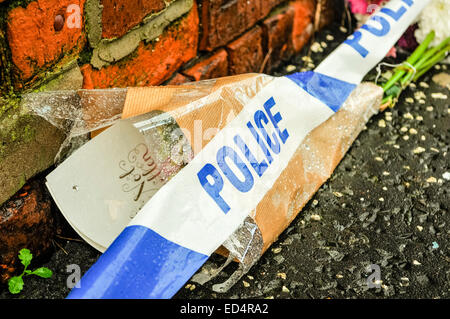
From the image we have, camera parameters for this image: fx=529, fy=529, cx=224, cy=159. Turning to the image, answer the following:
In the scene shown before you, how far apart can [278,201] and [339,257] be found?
221 mm

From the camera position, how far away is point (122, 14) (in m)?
1.38

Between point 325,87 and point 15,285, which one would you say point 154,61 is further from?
point 15,285

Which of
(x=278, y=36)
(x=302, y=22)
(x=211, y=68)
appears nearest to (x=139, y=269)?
(x=211, y=68)

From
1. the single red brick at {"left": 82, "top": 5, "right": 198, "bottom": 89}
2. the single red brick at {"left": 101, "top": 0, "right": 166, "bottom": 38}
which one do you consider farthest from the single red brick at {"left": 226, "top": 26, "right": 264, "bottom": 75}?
the single red brick at {"left": 101, "top": 0, "right": 166, "bottom": 38}

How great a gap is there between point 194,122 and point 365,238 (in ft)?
1.92

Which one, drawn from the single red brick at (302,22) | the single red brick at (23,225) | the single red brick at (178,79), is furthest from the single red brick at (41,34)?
the single red brick at (302,22)

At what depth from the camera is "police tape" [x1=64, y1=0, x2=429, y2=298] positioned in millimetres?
1145

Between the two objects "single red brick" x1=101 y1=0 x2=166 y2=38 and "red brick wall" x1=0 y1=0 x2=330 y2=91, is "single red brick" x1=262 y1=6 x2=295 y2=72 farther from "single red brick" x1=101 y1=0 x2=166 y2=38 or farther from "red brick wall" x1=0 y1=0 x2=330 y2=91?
"single red brick" x1=101 y1=0 x2=166 y2=38

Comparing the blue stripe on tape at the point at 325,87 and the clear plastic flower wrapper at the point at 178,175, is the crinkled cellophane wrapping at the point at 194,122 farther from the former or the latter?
the blue stripe on tape at the point at 325,87

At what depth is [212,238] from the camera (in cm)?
127

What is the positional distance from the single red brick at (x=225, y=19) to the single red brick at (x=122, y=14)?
26 centimetres

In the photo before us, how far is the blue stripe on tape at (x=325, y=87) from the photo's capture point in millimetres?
1638
